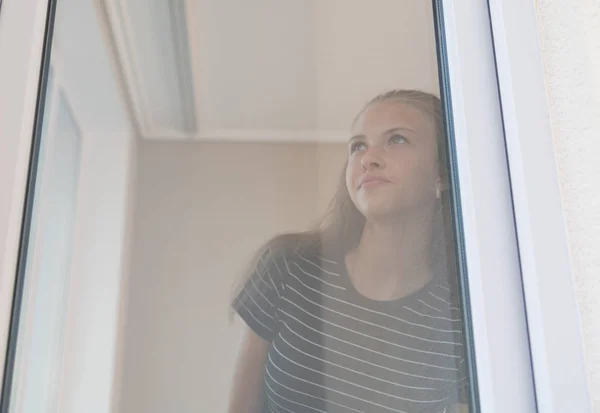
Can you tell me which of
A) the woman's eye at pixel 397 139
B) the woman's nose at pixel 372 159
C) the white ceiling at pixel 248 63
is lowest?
the woman's nose at pixel 372 159

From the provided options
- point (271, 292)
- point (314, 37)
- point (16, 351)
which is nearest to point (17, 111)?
point (16, 351)

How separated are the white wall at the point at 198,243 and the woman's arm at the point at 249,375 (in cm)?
1

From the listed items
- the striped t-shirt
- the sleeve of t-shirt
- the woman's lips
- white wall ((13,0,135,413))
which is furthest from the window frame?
white wall ((13,0,135,413))

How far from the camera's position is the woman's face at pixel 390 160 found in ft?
2.27

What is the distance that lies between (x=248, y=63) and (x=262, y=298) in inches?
15.3

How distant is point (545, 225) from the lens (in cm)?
52

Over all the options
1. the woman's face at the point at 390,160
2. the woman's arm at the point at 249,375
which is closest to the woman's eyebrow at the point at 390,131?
the woman's face at the point at 390,160

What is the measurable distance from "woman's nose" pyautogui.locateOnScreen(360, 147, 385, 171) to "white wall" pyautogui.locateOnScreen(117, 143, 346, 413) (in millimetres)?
37

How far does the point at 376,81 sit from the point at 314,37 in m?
0.19

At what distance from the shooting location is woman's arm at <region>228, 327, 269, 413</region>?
0.69m

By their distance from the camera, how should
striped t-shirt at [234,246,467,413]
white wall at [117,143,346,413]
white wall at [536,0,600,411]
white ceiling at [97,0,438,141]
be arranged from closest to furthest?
white wall at [536,0,600,411] < striped t-shirt at [234,246,467,413] < white wall at [117,143,346,413] < white ceiling at [97,0,438,141]

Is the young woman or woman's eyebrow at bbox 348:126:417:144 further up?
woman's eyebrow at bbox 348:126:417:144

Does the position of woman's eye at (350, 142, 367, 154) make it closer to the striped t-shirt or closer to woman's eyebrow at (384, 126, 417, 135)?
woman's eyebrow at (384, 126, 417, 135)

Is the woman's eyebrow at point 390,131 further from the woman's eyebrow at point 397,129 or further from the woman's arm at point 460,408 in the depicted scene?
the woman's arm at point 460,408
